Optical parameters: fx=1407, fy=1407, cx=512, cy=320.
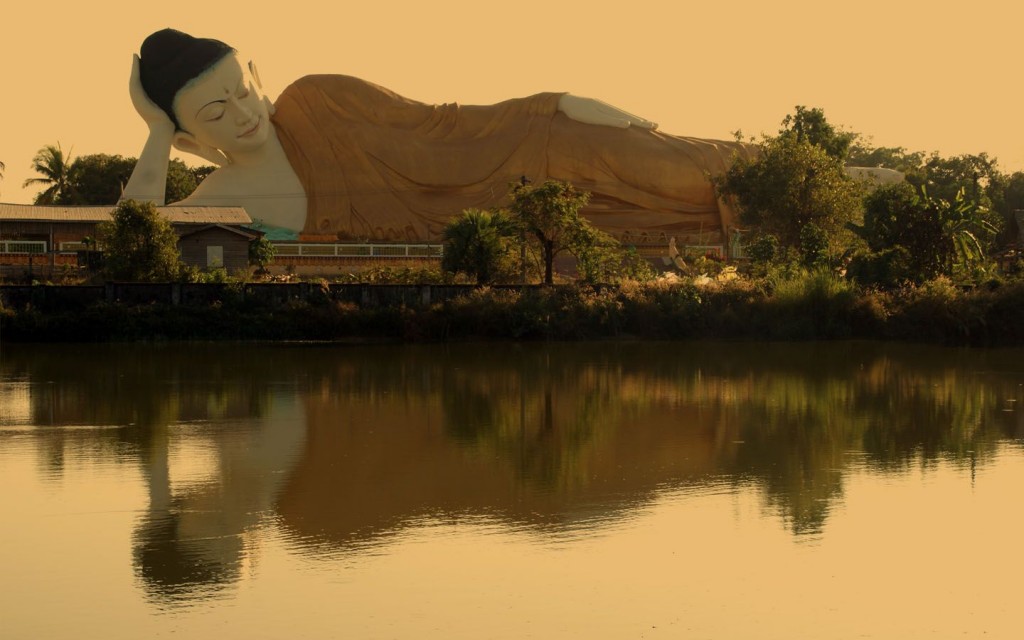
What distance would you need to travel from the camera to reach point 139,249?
2395 cm

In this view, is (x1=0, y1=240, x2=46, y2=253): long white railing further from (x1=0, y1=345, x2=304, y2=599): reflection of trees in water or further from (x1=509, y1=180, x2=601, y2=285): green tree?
(x1=509, y1=180, x2=601, y2=285): green tree

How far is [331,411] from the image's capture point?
14.3 m

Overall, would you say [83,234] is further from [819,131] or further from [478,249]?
[819,131]

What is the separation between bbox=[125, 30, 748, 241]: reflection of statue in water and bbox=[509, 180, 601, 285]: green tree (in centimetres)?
614

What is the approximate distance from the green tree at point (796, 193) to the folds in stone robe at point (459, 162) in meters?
2.72

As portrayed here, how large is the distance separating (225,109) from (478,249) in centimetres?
867

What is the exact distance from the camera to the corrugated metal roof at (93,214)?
27312 millimetres

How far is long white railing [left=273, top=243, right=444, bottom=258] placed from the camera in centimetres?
3009

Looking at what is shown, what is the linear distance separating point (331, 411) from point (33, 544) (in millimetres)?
5808

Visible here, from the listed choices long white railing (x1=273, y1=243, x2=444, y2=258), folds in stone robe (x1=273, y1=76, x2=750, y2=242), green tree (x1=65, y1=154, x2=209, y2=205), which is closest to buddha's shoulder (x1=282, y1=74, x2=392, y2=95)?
folds in stone robe (x1=273, y1=76, x2=750, y2=242)

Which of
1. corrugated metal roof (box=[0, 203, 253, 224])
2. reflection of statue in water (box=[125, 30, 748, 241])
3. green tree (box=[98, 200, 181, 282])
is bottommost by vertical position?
green tree (box=[98, 200, 181, 282])

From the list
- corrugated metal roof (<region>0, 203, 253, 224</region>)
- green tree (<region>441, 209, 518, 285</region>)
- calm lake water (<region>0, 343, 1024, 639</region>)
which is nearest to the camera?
calm lake water (<region>0, 343, 1024, 639</region>)

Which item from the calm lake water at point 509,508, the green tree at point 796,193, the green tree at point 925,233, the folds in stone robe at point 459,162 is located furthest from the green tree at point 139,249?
the green tree at point 925,233

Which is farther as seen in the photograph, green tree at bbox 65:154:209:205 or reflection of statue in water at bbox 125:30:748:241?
green tree at bbox 65:154:209:205
